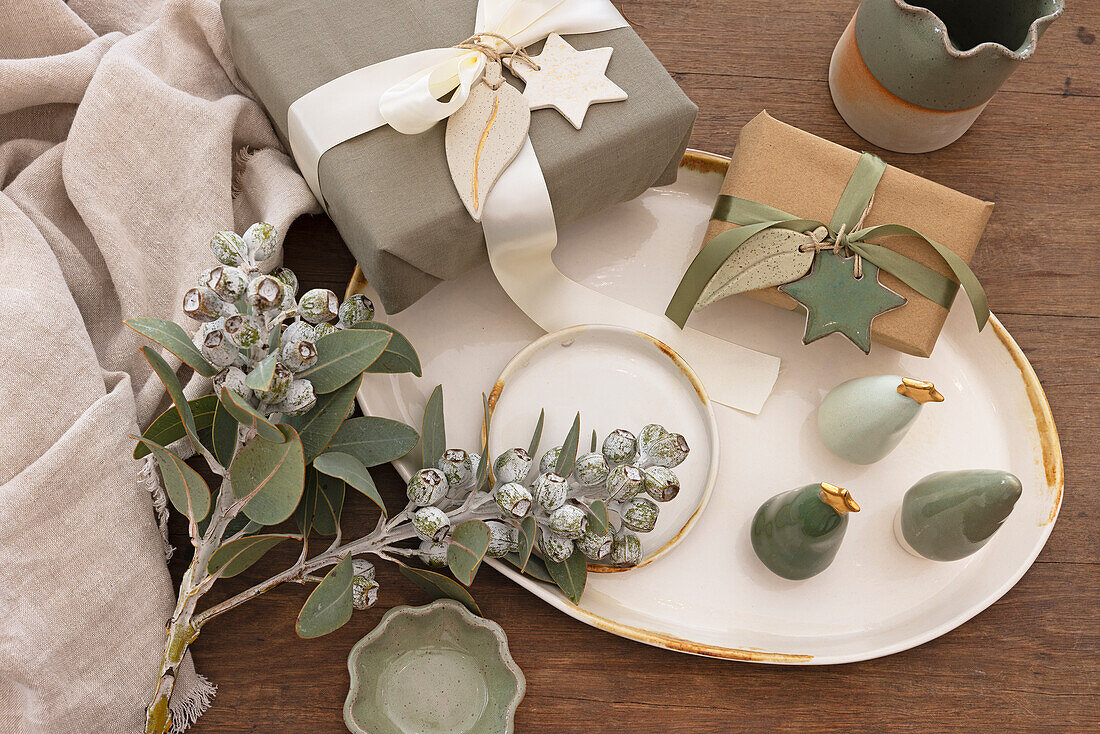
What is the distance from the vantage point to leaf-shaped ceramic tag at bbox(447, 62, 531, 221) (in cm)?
67

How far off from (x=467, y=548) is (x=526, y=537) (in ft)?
0.16

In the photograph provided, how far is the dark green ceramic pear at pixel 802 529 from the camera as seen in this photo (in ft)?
2.13

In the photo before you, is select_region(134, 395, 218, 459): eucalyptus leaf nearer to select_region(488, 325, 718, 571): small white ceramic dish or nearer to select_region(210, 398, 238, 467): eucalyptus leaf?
select_region(210, 398, 238, 467): eucalyptus leaf

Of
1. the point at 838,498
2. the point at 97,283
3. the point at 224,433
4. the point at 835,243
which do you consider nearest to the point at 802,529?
the point at 838,498

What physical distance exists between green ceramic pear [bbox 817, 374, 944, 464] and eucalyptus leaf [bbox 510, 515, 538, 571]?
1.02 ft

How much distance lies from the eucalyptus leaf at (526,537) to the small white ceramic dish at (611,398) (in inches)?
4.8

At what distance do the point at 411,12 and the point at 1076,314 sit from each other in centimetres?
77

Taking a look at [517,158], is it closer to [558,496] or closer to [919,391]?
[558,496]

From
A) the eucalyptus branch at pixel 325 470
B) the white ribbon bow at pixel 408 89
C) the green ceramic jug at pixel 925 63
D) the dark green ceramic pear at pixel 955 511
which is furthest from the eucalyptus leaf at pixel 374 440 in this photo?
the green ceramic jug at pixel 925 63

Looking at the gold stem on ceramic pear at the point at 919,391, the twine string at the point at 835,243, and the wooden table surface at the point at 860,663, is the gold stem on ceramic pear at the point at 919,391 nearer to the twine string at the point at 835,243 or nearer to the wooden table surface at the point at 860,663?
the twine string at the point at 835,243

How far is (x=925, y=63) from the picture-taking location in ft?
2.42

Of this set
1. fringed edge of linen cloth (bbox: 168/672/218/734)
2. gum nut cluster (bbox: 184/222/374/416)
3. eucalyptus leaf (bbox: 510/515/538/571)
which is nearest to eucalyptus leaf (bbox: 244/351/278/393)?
gum nut cluster (bbox: 184/222/374/416)

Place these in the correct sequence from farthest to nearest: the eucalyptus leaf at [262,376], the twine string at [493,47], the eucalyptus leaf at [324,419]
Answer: the twine string at [493,47] → the eucalyptus leaf at [324,419] → the eucalyptus leaf at [262,376]

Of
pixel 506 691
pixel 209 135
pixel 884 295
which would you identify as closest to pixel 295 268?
pixel 209 135
